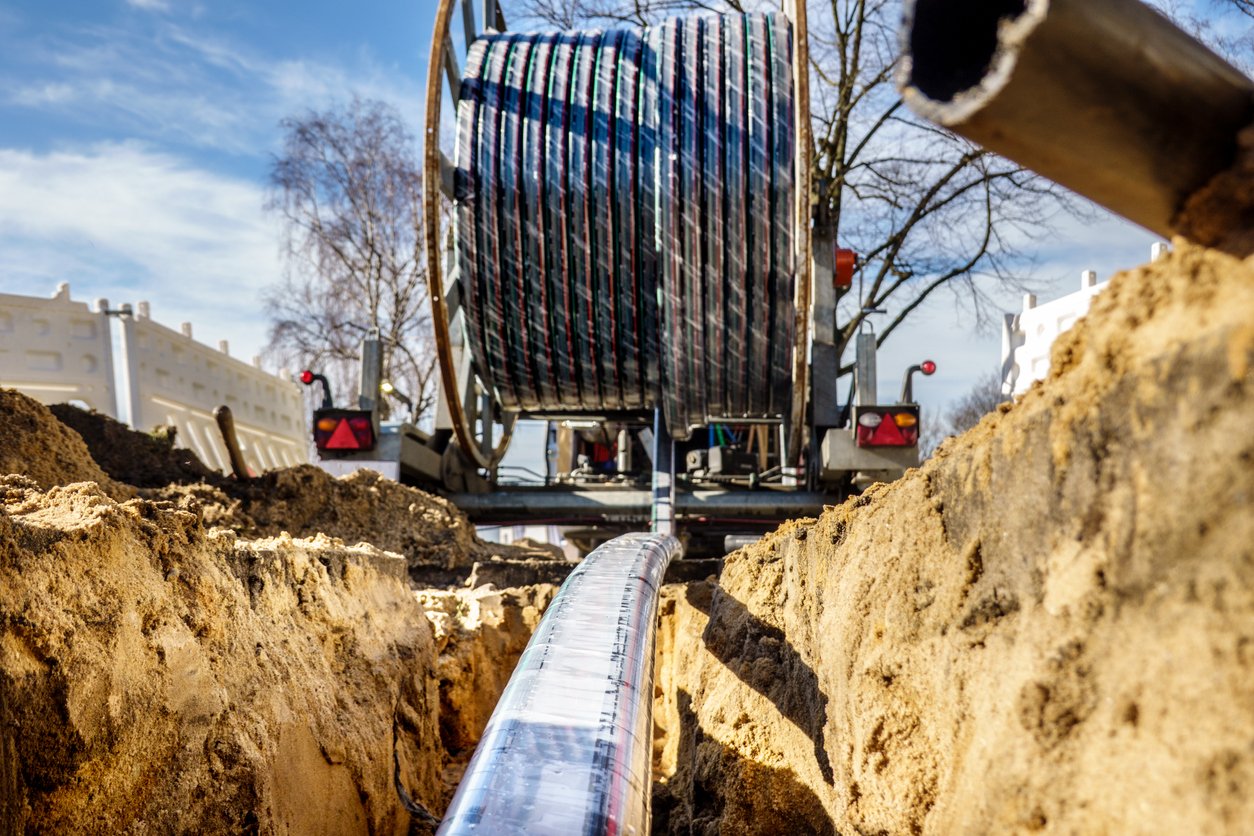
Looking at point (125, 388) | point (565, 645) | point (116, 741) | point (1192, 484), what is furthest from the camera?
point (125, 388)

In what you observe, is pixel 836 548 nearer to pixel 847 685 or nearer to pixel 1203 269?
pixel 847 685

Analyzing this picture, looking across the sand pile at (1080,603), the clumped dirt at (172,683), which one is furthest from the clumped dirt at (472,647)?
the sand pile at (1080,603)

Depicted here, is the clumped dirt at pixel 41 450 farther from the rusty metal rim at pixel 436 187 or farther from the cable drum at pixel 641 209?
the cable drum at pixel 641 209

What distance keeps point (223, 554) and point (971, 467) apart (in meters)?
1.75

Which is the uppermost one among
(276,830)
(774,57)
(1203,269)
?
(774,57)

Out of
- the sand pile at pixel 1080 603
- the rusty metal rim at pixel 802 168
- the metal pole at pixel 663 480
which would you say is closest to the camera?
the sand pile at pixel 1080 603

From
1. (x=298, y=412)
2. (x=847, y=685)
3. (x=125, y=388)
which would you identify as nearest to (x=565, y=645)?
(x=847, y=685)

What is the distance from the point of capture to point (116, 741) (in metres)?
1.70

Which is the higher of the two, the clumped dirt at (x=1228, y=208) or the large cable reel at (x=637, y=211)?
the large cable reel at (x=637, y=211)

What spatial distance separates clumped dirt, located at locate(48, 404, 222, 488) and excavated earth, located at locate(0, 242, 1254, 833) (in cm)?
222

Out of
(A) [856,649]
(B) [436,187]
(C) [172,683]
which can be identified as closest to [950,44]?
(A) [856,649]

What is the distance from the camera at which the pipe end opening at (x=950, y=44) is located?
98cm

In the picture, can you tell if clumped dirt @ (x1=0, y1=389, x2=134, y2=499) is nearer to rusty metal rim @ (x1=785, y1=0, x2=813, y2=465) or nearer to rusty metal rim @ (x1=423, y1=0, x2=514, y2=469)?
rusty metal rim @ (x1=423, y1=0, x2=514, y2=469)

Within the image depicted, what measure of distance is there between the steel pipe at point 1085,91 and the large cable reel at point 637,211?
3.73 m
